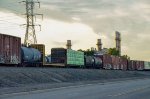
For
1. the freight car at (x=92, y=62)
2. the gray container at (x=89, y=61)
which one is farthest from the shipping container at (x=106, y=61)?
the gray container at (x=89, y=61)

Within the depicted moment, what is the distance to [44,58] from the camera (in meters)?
55.7

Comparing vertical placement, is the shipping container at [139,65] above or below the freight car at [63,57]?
below

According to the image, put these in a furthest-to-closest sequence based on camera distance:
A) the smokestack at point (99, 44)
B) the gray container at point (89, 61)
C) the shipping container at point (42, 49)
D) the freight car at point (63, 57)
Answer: the smokestack at point (99, 44) < the gray container at point (89, 61) < the freight car at point (63, 57) < the shipping container at point (42, 49)

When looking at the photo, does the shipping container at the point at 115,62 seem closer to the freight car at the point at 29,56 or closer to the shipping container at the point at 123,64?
the shipping container at the point at 123,64

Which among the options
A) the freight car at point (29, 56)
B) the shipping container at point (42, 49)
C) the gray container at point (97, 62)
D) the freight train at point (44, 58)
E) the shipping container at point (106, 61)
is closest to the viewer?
the freight train at point (44, 58)

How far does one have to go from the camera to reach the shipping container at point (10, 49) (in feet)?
148

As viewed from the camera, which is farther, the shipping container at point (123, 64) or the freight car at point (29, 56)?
the shipping container at point (123, 64)

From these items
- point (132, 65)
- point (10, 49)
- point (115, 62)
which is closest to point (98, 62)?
point (115, 62)

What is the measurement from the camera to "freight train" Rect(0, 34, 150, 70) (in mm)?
46406

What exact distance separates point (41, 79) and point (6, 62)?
4646 mm

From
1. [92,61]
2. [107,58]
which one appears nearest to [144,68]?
[107,58]

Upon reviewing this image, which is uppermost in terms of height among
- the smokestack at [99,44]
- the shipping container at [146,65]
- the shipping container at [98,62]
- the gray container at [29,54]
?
the smokestack at [99,44]

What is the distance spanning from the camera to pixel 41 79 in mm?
43469

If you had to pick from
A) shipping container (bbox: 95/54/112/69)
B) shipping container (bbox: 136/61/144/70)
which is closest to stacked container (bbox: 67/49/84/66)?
shipping container (bbox: 95/54/112/69)
